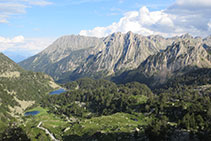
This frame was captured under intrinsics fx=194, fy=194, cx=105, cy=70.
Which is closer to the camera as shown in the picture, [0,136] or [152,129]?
[0,136]

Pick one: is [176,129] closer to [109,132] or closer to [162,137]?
[162,137]

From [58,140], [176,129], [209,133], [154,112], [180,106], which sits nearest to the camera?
[209,133]

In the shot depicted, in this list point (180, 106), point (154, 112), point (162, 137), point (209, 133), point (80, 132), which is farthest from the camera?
point (154, 112)

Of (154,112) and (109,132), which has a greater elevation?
(109,132)

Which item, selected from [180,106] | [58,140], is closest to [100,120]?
[58,140]

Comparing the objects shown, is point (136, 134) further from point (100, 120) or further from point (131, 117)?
point (131, 117)

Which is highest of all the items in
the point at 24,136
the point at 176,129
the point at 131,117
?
the point at 24,136

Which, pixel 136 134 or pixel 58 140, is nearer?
pixel 136 134

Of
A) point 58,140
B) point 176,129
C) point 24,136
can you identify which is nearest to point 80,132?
point 58,140

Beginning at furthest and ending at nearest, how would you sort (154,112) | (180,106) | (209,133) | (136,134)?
(154,112), (180,106), (136,134), (209,133)
